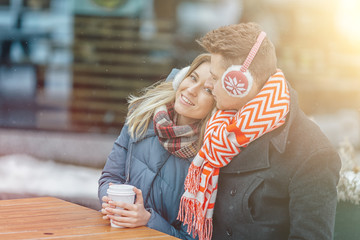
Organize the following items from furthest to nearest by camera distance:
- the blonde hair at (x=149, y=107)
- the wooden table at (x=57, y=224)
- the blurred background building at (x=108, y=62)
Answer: the blurred background building at (x=108, y=62) → the blonde hair at (x=149, y=107) → the wooden table at (x=57, y=224)

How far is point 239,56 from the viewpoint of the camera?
2.16 meters

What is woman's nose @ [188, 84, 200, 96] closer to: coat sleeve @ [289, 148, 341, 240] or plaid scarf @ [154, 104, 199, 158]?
plaid scarf @ [154, 104, 199, 158]

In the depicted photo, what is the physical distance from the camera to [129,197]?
2.10 metres

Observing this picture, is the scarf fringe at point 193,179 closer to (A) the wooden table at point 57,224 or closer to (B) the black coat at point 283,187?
(B) the black coat at point 283,187

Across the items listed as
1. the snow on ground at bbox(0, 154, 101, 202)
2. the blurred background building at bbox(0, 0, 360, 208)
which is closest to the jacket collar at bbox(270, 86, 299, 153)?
the blurred background building at bbox(0, 0, 360, 208)

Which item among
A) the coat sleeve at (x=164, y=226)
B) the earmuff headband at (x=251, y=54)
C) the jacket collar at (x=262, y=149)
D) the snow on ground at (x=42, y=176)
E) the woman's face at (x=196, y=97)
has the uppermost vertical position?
the earmuff headband at (x=251, y=54)

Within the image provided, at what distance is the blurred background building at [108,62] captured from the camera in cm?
449

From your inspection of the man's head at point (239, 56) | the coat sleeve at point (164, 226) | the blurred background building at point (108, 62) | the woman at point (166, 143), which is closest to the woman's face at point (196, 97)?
the woman at point (166, 143)

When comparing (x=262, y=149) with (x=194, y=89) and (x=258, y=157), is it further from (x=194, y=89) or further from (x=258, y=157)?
(x=194, y=89)

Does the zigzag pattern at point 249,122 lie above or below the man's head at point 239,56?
below

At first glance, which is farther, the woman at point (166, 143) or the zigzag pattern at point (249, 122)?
the woman at point (166, 143)

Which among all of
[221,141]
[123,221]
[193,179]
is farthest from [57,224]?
[221,141]

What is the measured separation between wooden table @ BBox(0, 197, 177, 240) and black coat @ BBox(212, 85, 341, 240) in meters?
0.45

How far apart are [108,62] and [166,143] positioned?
2745 millimetres
